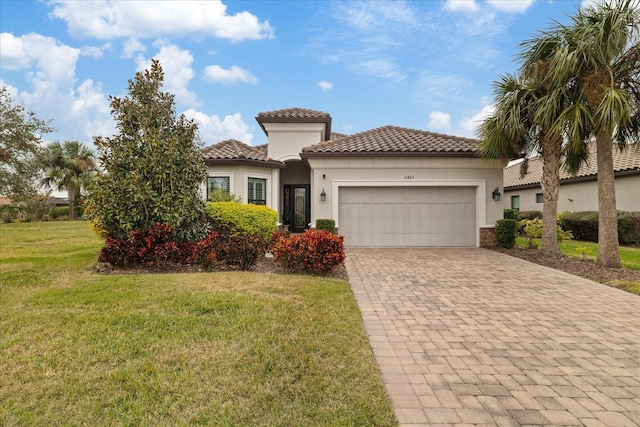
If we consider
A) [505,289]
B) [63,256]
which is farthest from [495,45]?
[63,256]

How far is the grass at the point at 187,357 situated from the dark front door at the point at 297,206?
11237 millimetres

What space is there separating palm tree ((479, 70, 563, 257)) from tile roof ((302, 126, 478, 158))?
148cm

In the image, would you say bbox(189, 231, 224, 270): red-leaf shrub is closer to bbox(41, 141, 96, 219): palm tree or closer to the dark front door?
the dark front door

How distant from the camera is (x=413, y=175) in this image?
Answer: 13.2 meters

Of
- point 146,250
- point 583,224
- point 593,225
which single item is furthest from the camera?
point 583,224

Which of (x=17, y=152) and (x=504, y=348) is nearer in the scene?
(x=504, y=348)

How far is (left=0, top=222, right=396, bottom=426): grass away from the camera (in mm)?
2764

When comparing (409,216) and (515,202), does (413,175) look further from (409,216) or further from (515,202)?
(515,202)

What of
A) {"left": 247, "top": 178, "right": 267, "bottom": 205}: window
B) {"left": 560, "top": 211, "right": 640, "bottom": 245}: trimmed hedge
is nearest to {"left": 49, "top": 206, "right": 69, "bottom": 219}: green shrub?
{"left": 247, "top": 178, "right": 267, "bottom": 205}: window

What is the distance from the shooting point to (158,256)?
313 inches

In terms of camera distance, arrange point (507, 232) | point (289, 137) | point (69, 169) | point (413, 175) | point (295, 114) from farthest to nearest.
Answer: point (69, 169) < point (289, 137) < point (295, 114) < point (413, 175) < point (507, 232)

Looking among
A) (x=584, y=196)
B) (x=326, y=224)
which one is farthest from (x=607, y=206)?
(x=584, y=196)

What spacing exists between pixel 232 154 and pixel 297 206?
4.69 m

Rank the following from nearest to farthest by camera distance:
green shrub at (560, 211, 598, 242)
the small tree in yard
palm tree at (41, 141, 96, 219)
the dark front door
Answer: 1. the small tree in yard
2. green shrub at (560, 211, 598, 242)
3. the dark front door
4. palm tree at (41, 141, 96, 219)
